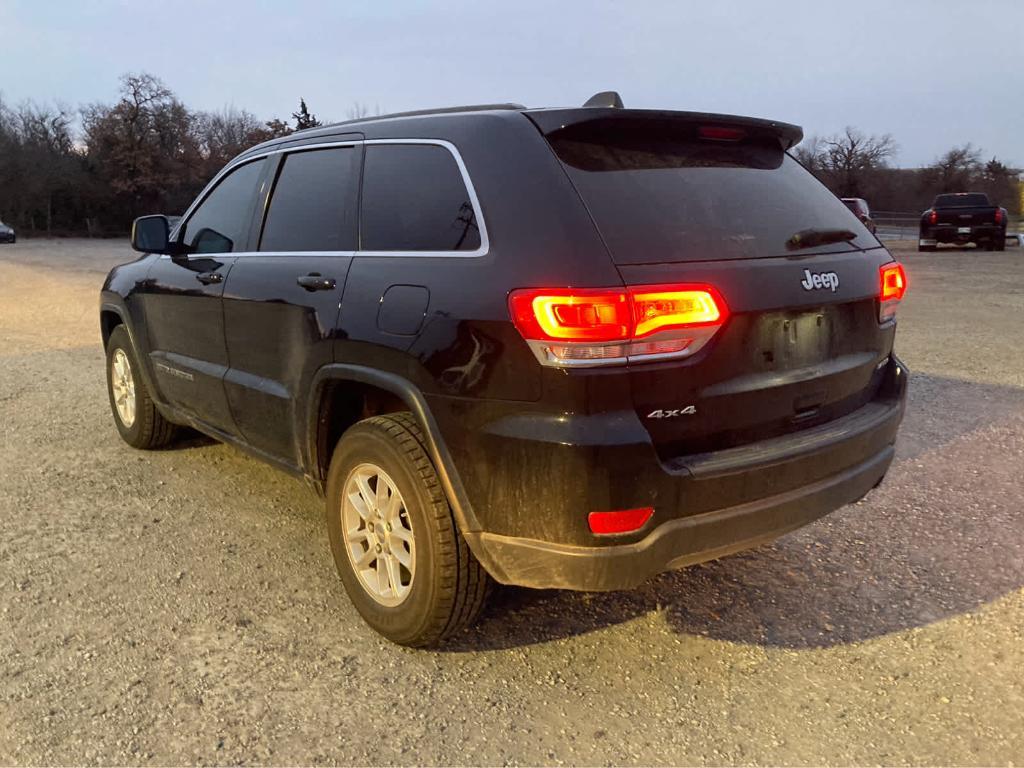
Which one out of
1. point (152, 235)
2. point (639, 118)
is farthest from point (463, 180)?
point (152, 235)

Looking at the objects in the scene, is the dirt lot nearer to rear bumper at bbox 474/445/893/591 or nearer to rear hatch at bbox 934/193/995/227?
rear bumper at bbox 474/445/893/591

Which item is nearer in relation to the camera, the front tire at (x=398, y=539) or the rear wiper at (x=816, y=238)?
the front tire at (x=398, y=539)

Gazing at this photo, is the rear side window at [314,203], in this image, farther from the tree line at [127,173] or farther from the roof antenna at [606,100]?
the tree line at [127,173]

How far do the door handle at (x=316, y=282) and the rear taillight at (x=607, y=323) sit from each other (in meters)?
0.97

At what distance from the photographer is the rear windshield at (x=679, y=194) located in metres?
2.67

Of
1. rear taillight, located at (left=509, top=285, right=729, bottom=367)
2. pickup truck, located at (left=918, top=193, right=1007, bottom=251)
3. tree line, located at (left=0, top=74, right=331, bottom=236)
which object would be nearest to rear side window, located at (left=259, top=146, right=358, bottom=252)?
rear taillight, located at (left=509, top=285, right=729, bottom=367)

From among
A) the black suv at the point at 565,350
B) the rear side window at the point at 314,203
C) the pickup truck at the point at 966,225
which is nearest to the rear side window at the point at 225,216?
the rear side window at the point at 314,203

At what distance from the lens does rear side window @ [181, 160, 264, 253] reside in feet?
13.5

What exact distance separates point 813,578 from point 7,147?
58628 millimetres

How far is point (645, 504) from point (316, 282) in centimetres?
154

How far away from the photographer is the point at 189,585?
3.54m

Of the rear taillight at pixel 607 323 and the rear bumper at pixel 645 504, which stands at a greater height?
the rear taillight at pixel 607 323

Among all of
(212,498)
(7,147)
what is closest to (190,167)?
(7,147)

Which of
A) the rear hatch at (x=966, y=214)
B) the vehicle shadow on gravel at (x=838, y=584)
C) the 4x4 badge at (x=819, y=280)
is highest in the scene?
the 4x4 badge at (x=819, y=280)
